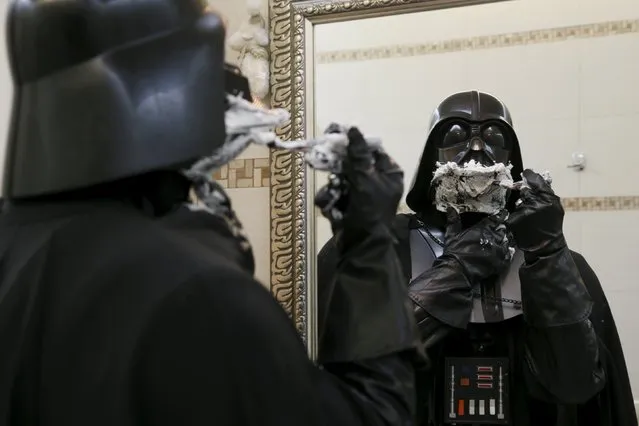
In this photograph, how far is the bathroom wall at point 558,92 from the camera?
105cm

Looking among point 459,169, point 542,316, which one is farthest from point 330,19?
point 542,316

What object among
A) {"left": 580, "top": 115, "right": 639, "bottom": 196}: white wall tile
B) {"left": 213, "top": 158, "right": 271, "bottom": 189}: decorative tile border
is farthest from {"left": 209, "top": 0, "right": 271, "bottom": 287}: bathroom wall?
{"left": 580, "top": 115, "right": 639, "bottom": 196}: white wall tile

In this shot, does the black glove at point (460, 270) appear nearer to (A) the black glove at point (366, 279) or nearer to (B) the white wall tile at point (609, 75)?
(B) the white wall tile at point (609, 75)

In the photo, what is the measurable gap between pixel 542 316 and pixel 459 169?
0.25m

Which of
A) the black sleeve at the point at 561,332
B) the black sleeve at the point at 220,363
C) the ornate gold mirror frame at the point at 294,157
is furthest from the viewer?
the ornate gold mirror frame at the point at 294,157

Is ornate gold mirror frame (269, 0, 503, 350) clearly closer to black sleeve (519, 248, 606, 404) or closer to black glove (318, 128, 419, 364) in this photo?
black sleeve (519, 248, 606, 404)

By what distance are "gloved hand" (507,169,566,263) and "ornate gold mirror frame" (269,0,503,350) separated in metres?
0.41

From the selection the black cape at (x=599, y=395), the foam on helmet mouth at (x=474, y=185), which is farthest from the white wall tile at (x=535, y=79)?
the black cape at (x=599, y=395)

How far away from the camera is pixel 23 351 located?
44 centimetres

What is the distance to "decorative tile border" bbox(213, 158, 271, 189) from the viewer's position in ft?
4.05

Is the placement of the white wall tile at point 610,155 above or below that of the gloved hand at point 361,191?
above

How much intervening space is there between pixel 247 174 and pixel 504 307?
1.73 ft

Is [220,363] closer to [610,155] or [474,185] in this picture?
[474,185]

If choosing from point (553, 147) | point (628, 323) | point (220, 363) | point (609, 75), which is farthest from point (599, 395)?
point (220, 363)
